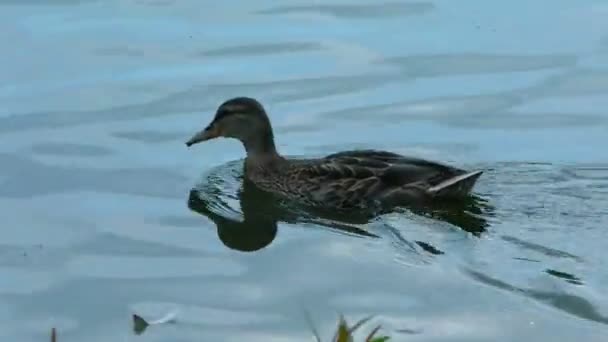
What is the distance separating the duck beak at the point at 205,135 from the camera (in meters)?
11.5

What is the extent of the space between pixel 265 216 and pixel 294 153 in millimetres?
1118

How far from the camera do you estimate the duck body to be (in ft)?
35.6

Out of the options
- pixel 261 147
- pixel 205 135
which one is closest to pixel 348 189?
pixel 261 147

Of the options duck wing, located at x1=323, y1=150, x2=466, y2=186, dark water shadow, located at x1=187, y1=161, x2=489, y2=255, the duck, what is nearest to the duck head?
the duck

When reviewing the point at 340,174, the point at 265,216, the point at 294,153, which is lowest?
the point at 265,216

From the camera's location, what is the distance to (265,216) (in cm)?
1093

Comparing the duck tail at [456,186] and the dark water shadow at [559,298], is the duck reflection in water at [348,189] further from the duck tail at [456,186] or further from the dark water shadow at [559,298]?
the dark water shadow at [559,298]

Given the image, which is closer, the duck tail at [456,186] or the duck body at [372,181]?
the duck tail at [456,186]

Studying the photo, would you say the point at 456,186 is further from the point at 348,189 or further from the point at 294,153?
the point at 294,153

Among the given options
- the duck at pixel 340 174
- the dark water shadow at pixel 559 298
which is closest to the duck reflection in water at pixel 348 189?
the duck at pixel 340 174

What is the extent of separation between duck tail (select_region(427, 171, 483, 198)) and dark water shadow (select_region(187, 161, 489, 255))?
0.10 meters

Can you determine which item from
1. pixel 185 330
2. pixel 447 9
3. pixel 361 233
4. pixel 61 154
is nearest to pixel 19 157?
pixel 61 154

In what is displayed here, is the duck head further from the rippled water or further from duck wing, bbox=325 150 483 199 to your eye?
duck wing, bbox=325 150 483 199

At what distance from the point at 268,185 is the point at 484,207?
1.56m
